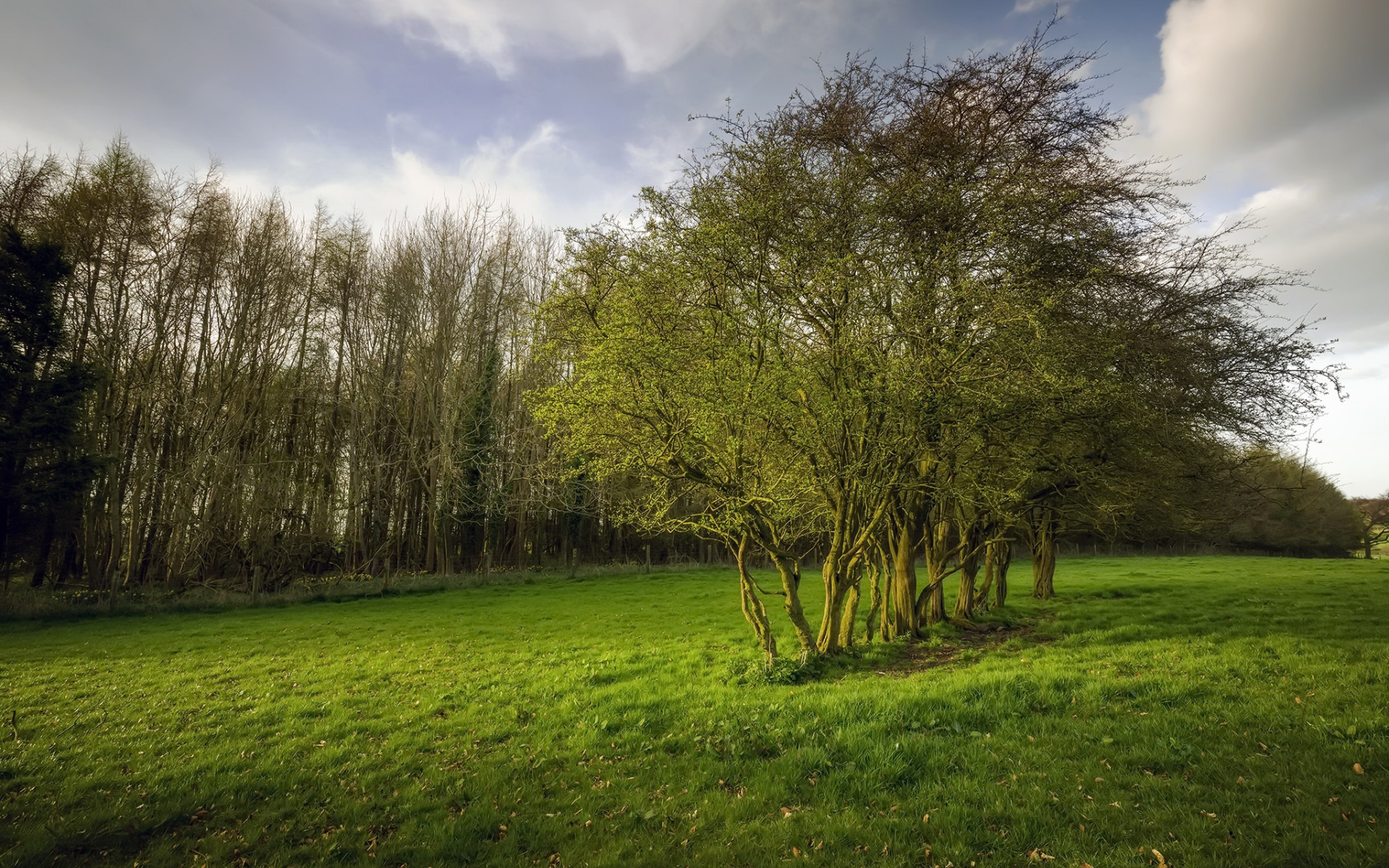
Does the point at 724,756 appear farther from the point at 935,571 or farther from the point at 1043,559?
the point at 1043,559

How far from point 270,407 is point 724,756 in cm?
3299

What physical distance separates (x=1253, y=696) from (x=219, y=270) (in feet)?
125

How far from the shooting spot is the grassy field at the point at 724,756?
193 inches

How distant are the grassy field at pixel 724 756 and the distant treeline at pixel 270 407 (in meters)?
4.74

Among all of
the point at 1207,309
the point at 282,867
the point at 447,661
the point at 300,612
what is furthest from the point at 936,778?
the point at 300,612

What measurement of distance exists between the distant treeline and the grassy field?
4.74 m

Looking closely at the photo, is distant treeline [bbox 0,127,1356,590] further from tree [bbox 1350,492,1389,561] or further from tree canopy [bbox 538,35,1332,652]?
tree [bbox 1350,492,1389,561]

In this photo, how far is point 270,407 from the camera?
30.3 metres

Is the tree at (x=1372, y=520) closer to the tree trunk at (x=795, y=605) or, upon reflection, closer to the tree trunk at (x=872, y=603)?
the tree trunk at (x=872, y=603)

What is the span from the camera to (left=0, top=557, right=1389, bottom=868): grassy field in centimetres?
490

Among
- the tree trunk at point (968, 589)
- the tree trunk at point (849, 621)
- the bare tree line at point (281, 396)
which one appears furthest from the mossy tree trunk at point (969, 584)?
the bare tree line at point (281, 396)

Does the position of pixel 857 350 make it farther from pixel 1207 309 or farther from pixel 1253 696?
pixel 1207 309

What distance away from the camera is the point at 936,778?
5.81 meters

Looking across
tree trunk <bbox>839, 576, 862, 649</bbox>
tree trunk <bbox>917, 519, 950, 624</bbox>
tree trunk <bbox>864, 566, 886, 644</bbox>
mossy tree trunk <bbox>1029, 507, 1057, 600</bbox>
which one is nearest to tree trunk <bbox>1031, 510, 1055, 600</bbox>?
mossy tree trunk <bbox>1029, 507, 1057, 600</bbox>
